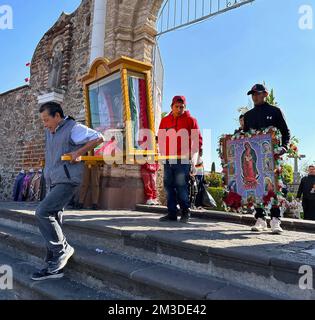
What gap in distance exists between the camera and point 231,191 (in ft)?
12.5

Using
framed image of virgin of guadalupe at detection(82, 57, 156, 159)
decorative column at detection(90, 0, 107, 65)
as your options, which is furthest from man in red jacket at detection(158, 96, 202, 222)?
decorative column at detection(90, 0, 107, 65)

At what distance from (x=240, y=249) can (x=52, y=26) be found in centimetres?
931

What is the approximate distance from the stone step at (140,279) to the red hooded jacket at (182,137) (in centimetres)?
164

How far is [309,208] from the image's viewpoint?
6309mm

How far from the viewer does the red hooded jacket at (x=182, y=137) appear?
13.6ft

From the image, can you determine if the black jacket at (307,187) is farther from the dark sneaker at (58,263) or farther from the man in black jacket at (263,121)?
the dark sneaker at (58,263)

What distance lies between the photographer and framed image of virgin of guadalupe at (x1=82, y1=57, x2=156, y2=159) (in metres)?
5.06

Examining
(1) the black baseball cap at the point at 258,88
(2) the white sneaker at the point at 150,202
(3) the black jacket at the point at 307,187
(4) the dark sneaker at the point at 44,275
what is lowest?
(4) the dark sneaker at the point at 44,275

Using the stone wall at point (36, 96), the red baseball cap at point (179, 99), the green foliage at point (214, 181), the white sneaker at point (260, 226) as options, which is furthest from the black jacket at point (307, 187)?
the green foliage at point (214, 181)

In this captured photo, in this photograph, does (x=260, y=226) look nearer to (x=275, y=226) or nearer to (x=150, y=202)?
(x=275, y=226)

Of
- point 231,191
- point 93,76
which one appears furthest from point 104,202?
point 231,191

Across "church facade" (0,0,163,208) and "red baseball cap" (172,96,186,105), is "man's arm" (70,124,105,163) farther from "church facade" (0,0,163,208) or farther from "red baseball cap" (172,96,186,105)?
"church facade" (0,0,163,208)
